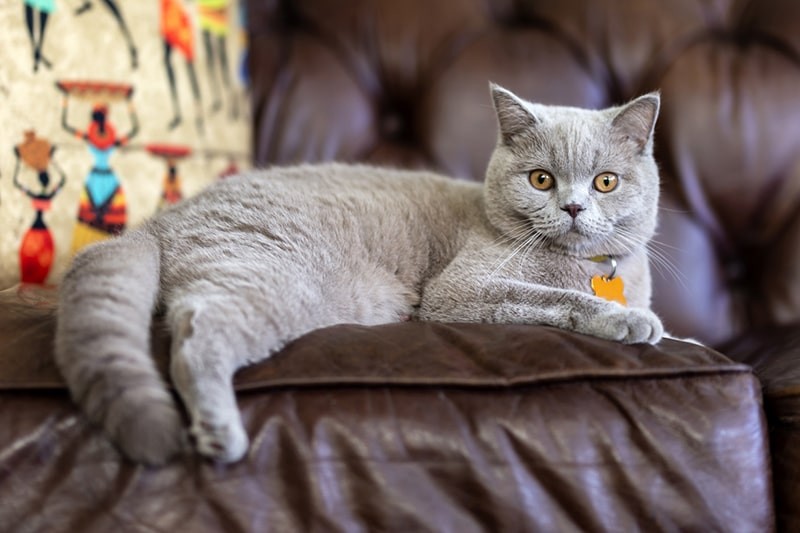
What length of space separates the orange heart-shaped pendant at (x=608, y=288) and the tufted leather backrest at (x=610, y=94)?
335mm

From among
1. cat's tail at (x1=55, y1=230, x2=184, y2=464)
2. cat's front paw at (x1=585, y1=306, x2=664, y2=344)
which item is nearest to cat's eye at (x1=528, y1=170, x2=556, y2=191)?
cat's front paw at (x1=585, y1=306, x2=664, y2=344)

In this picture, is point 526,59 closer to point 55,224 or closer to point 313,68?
point 313,68

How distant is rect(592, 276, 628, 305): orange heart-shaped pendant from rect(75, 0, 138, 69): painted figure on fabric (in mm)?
1019

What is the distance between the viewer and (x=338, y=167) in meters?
1.32

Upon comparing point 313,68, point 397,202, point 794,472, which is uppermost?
point 313,68

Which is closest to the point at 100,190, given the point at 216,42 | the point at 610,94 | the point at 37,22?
the point at 37,22

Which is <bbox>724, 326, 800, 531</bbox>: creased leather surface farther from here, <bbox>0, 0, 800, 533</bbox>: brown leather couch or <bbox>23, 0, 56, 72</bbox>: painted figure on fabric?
<bbox>23, 0, 56, 72</bbox>: painted figure on fabric

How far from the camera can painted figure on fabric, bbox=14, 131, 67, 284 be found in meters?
1.18

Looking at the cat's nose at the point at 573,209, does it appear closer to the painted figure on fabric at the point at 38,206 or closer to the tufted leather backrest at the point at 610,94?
the tufted leather backrest at the point at 610,94

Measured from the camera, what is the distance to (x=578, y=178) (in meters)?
1.13

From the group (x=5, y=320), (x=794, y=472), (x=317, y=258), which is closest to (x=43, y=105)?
(x=5, y=320)

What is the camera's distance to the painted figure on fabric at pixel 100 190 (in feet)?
4.20

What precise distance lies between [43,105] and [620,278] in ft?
3.57

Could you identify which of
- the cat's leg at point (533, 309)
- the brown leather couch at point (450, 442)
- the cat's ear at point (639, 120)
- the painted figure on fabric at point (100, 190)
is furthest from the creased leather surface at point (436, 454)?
the painted figure on fabric at point (100, 190)
